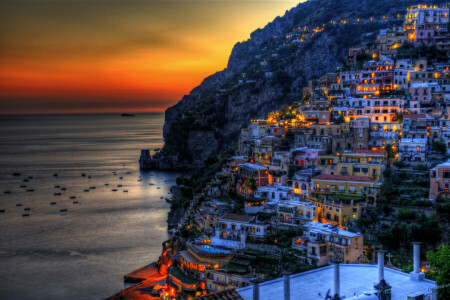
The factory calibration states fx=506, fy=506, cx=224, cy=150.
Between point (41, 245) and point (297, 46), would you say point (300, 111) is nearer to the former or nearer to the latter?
point (41, 245)

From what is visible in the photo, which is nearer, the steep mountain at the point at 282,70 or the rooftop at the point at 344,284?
the rooftop at the point at 344,284

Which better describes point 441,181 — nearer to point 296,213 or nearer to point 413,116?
point 296,213

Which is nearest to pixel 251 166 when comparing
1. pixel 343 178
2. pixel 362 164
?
pixel 343 178

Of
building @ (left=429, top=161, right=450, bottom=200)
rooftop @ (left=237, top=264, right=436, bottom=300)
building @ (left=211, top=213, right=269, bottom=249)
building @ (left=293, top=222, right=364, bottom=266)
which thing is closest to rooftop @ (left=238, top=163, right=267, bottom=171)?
building @ (left=211, top=213, right=269, bottom=249)

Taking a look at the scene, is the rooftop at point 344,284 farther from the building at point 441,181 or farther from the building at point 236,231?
the building at point 441,181

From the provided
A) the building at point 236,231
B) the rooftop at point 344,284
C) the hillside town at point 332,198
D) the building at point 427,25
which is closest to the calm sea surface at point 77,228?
the hillside town at point 332,198

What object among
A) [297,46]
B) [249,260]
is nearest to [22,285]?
[249,260]

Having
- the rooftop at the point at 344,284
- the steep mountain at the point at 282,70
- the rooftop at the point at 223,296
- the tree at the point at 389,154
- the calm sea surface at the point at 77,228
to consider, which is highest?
the steep mountain at the point at 282,70
